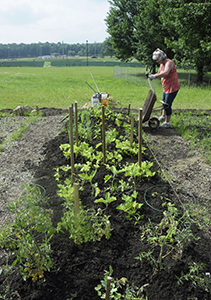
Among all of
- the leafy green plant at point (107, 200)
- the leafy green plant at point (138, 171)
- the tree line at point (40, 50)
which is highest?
the tree line at point (40, 50)

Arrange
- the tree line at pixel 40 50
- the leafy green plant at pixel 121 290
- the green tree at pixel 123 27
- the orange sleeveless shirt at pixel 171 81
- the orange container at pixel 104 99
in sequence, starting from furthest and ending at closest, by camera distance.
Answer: the tree line at pixel 40 50 → the green tree at pixel 123 27 → the orange container at pixel 104 99 → the orange sleeveless shirt at pixel 171 81 → the leafy green plant at pixel 121 290

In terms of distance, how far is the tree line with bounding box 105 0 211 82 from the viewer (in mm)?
12156

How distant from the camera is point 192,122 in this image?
7125 millimetres

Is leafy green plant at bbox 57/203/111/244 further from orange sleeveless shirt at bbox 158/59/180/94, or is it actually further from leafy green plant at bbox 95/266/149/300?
orange sleeveless shirt at bbox 158/59/180/94

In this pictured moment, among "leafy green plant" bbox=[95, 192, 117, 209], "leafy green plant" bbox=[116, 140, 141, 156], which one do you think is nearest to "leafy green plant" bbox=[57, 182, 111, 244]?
"leafy green plant" bbox=[95, 192, 117, 209]

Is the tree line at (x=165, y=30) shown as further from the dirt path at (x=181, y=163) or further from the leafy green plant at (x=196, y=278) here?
the leafy green plant at (x=196, y=278)

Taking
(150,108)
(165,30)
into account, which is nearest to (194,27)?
(165,30)

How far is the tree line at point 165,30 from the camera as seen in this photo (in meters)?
12.2

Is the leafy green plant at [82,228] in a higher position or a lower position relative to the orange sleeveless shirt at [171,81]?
lower

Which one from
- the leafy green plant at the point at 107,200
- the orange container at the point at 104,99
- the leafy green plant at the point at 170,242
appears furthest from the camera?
the orange container at the point at 104,99

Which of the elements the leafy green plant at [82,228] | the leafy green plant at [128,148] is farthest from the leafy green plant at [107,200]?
the leafy green plant at [128,148]

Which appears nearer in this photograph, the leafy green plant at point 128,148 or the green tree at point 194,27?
the leafy green plant at point 128,148

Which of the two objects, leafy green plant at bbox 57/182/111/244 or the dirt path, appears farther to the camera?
the dirt path

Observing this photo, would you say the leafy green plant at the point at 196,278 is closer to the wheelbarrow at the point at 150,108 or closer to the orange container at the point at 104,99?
the wheelbarrow at the point at 150,108
